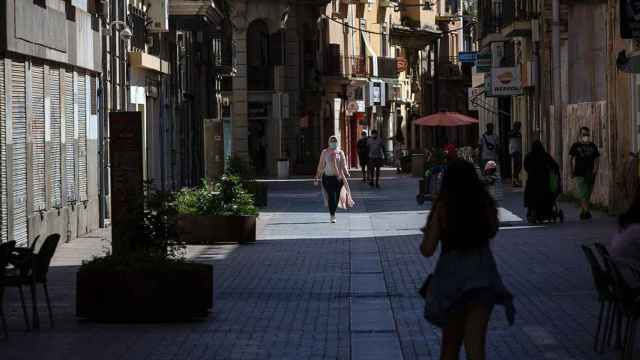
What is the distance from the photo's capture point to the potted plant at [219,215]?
26734 millimetres

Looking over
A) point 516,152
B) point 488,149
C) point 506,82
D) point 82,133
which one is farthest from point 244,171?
point 506,82

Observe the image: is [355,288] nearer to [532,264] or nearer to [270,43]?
[532,264]

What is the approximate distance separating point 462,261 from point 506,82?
138ft

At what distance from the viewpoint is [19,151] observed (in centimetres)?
2441

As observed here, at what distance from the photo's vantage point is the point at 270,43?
233 ft

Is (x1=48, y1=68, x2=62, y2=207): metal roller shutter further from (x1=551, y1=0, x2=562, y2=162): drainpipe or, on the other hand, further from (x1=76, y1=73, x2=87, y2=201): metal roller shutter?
(x1=551, y1=0, x2=562, y2=162): drainpipe

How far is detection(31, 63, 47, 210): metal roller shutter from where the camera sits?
2562 centimetres

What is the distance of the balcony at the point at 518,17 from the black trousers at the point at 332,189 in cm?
1778

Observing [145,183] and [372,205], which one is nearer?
[145,183]

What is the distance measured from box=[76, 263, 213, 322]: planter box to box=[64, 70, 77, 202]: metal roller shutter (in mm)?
13377

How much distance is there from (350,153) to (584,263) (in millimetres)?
69619

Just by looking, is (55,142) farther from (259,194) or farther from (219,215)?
(259,194)

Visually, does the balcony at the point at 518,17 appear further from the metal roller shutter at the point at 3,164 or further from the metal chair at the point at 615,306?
the metal chair at the point at 615,306

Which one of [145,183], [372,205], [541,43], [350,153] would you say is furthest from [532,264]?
[350,153]
